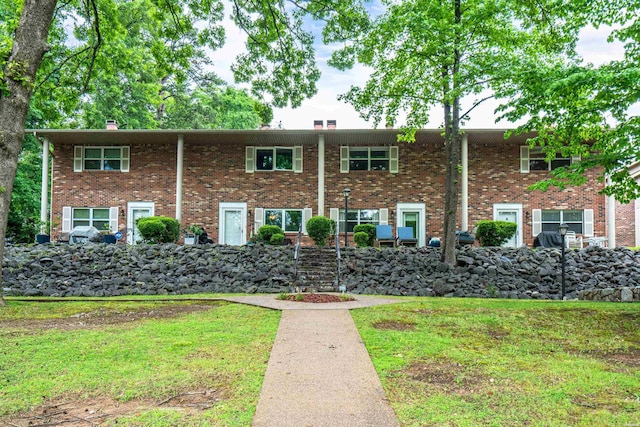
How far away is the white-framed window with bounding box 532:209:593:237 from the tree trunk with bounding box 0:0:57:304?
671 inches

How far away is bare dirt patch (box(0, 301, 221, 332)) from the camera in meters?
6.01

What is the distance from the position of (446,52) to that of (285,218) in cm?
→ 944

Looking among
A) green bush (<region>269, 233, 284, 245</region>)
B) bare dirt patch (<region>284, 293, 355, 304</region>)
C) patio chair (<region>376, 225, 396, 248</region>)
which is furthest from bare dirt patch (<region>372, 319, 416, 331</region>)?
patio chair (<region>376, 225, 396, 248</region>)

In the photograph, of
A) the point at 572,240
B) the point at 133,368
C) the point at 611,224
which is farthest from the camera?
the point at 611,224

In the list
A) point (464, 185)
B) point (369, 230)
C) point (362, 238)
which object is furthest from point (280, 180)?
point (464, 185)

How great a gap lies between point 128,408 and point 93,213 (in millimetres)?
17568

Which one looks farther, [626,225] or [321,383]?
[626,225]

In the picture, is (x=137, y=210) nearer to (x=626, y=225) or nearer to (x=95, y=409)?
(x=95, y=409)

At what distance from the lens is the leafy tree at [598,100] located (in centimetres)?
628

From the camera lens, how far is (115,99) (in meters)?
24.0

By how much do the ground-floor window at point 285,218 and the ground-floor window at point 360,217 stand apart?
1.79 meters

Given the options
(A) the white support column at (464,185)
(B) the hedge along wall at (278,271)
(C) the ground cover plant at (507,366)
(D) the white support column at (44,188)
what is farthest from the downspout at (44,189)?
(A) the white support column at (464,185)

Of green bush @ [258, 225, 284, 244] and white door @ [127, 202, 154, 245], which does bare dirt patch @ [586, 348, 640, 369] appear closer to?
green bush @ [258, 225, 284, 244]

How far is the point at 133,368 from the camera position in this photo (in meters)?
3.89
